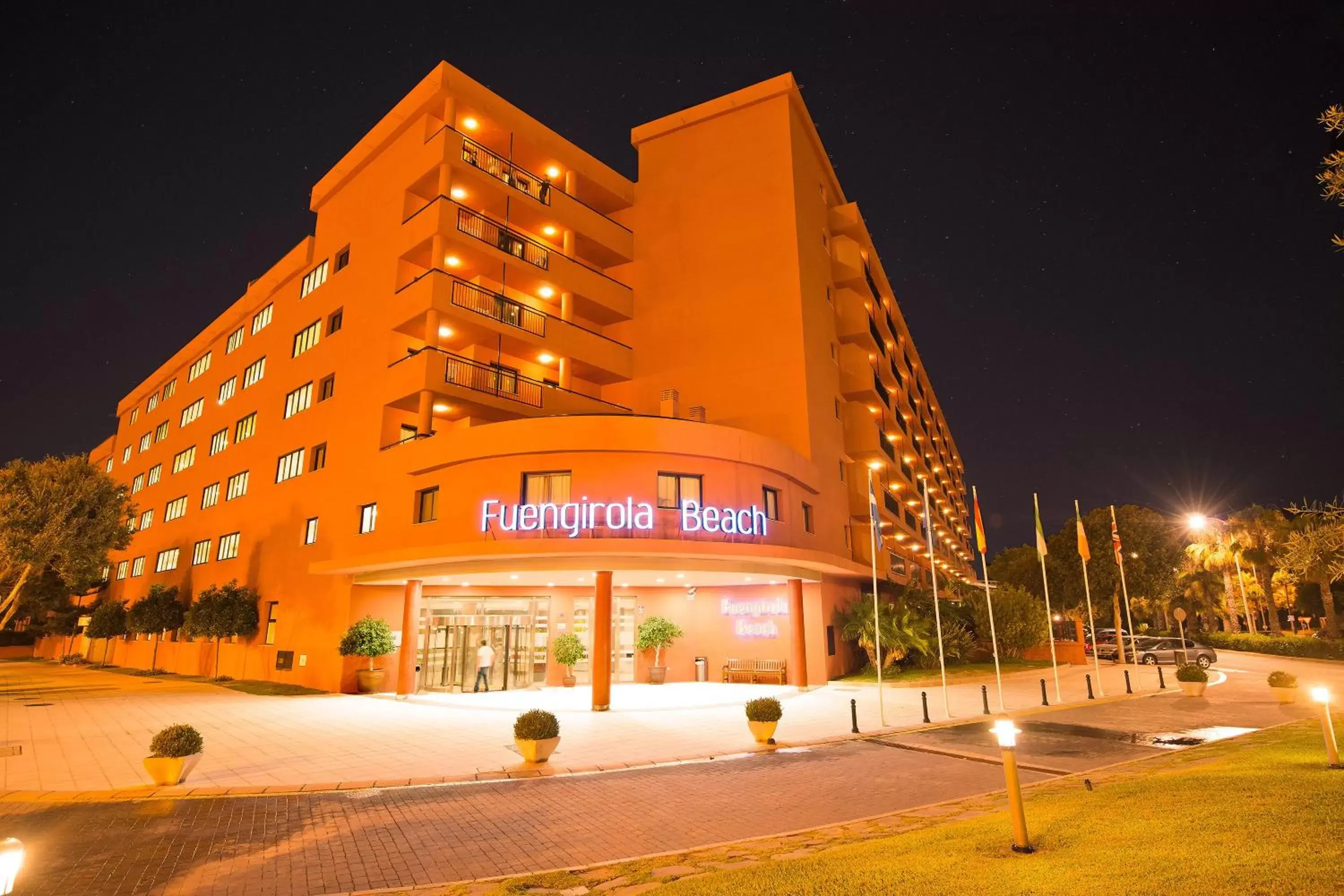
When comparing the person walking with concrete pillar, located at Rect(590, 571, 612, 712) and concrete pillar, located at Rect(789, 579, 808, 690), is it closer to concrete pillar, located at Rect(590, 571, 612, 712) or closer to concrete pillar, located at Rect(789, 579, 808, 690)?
concrete pillar, located at Rect(590, 571, 612, 712)

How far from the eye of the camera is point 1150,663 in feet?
150

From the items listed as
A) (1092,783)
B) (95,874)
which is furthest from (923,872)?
(95,874)

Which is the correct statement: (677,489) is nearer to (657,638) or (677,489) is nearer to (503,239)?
(657,638)

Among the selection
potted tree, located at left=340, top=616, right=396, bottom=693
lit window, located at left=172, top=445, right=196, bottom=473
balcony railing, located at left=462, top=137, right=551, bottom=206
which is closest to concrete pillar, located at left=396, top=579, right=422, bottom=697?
potted tree, located at left=340, top=616, right=396, bottom=693

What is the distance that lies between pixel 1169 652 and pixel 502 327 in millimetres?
44740

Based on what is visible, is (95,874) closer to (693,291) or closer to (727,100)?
(693,291)

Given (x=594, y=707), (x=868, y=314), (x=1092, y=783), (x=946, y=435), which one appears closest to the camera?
(x=1092, y=783)

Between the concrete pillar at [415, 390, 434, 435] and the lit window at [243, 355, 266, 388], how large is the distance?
64.9 feet

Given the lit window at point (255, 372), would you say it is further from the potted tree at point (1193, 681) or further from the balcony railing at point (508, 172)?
the potted tree at point (1193, 681)

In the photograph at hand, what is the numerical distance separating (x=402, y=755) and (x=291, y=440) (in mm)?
27888

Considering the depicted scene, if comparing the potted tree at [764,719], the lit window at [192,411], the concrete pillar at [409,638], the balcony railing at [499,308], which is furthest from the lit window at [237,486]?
the potted tree at [764,719]

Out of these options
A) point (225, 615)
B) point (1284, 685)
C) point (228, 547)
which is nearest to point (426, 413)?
point (225, 615)

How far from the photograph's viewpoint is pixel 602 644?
24.6 m

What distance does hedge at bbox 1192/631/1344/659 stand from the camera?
46.5 metres
